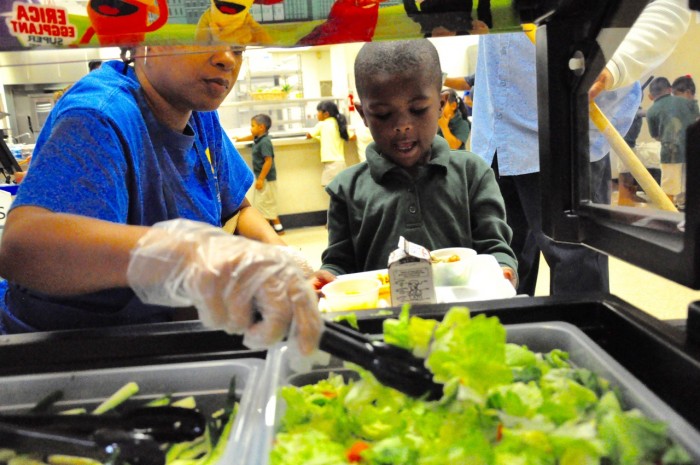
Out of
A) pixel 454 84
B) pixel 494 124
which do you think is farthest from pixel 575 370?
pixel 454 84

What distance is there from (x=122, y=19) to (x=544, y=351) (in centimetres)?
73

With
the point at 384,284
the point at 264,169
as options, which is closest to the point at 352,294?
the point at 384,284

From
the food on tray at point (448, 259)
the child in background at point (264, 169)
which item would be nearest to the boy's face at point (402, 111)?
the food on tray at point (448, 259)

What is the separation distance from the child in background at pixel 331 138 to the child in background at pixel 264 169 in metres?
0.56

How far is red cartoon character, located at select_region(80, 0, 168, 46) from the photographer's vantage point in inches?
26.0

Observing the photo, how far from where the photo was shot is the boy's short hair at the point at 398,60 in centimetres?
155

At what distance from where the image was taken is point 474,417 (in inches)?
22.7

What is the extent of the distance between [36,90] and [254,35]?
21.5 ft

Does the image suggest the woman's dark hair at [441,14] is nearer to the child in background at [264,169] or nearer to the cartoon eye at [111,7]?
the cartoon eye at [111,7]

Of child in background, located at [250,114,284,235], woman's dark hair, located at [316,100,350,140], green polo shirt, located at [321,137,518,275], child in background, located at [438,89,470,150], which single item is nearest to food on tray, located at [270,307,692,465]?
green polo shirt, located at [321,137,518,275]

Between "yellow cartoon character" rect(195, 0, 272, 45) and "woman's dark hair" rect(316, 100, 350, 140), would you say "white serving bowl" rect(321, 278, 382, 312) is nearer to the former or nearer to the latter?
"yellow cartoon character" rect(195, 0, 272, 45)

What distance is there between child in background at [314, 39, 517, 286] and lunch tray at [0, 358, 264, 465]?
92 centimetres

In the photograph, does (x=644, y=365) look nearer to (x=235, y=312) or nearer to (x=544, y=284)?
(x=235, y=312)

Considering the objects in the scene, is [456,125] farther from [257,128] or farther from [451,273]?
[451,273]
